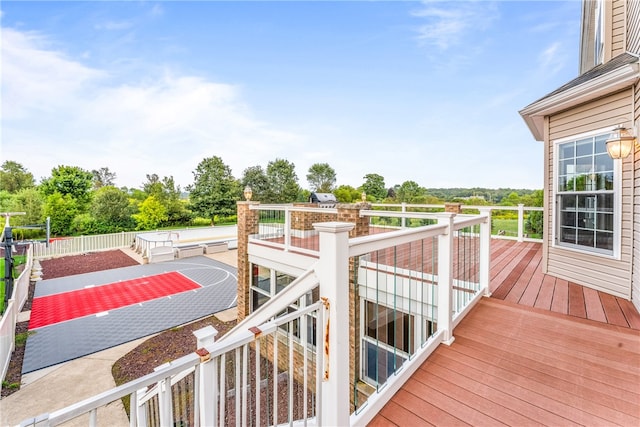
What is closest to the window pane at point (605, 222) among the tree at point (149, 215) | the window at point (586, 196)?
the window at point (586, 196)

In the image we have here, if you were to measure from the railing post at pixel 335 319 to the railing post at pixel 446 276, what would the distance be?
147cm

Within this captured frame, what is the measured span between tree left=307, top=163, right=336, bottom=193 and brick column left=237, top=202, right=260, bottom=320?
113 feet

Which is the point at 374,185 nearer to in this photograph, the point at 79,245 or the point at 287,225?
the point at 79,245

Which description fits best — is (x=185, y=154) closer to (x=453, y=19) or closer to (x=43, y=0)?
(x=43, y=0)

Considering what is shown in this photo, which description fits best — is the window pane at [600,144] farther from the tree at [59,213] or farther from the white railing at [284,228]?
the tree at [59,213]

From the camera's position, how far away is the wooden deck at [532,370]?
1.86m

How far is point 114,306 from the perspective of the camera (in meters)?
8.88

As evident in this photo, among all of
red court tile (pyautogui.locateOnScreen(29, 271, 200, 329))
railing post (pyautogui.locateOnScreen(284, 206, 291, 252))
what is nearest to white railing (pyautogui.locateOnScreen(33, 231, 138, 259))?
red court tile (pyautogui.locateOnScreen(29, 271, 200, 329))

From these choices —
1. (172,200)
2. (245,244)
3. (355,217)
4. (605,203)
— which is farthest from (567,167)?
(172,200)

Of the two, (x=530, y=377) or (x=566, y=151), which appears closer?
(x=530, y=377)

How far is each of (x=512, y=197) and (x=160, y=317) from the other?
15.4m

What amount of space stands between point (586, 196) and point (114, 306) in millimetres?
12115

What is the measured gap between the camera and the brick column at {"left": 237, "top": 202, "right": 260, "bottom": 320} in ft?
22.8

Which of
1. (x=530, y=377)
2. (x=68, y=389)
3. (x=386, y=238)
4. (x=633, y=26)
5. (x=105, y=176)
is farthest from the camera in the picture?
(x=105, y=176)
